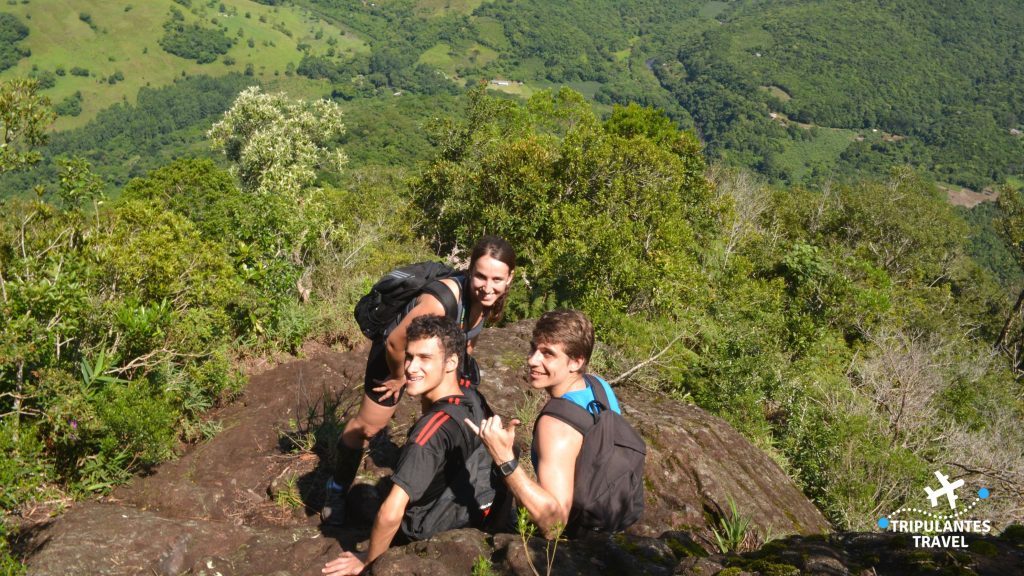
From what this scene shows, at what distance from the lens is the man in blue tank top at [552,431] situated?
2721 millimetres

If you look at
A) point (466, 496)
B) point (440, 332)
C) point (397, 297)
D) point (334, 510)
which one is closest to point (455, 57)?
point (397, 297)

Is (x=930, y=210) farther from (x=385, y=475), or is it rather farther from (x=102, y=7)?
(x=102, y=7)

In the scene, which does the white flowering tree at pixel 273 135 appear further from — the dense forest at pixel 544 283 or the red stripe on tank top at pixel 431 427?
the red stripe on tank top at pixel 431 427

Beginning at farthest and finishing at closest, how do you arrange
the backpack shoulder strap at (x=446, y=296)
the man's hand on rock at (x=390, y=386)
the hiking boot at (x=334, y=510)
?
the hiking boot at (x=334, y=510)
the man's hand on rock at (x=390, y=386)
the backpack shoulder strap at (x=446, y=296)

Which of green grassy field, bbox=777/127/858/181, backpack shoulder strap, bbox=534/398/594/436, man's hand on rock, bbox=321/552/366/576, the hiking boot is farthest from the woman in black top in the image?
green grassy field, bbox=777/127/858/181

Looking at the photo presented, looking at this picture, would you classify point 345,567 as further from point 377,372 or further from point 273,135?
point 273,135

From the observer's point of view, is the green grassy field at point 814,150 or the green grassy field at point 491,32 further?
the green grassy field at point 491,32

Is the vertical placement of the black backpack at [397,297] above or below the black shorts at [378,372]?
above

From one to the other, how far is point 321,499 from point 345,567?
5.25ft

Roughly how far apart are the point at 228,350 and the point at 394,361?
3845mm

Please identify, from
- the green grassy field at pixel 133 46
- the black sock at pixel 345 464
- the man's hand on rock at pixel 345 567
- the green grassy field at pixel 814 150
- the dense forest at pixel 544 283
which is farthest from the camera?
the green grassy field at pixel 133 46

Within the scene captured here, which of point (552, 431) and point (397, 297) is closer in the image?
point (552, 431)

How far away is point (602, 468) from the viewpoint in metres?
3.02

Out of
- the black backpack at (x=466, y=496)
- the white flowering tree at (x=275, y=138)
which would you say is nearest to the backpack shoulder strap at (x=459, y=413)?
the black backpack at (x=466, y=496)
